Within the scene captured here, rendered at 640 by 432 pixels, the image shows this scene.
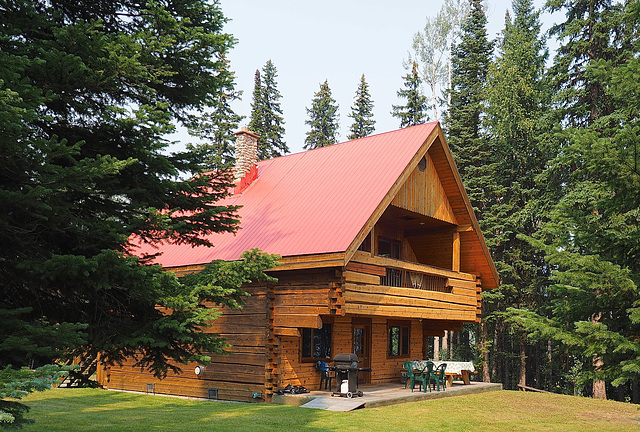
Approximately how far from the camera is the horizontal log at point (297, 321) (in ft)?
45.8

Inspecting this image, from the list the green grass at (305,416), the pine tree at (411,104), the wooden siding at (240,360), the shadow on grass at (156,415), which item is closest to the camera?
the shadow on grass at (156,415)

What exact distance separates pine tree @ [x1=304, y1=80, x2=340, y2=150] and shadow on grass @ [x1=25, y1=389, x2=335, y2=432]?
33.1 meters

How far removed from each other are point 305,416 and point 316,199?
20.8ft

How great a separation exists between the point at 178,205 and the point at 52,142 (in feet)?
8.74

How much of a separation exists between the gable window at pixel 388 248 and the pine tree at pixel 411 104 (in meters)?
A: 21.2

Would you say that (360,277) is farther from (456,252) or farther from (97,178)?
(97,178)

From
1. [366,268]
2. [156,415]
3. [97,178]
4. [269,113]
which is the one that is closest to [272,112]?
[269,113]

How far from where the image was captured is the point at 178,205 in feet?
28.8

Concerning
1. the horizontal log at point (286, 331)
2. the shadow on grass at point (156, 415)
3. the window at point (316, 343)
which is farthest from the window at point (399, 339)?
the shadow on grass at point (156, 415)

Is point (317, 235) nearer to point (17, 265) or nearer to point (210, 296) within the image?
point (210, 296)

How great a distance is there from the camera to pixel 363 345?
60.3ft

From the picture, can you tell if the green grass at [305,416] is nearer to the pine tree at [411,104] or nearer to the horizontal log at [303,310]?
the horizontal log at [303,310]

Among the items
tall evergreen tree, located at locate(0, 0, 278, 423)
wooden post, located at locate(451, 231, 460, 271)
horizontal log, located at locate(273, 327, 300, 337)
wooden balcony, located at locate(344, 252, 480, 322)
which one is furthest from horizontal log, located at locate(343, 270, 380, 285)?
tall evergreen tree, located at locate(0, 0, 278, 423)

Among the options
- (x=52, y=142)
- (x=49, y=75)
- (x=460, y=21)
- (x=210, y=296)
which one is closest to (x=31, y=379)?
(x=52, y=142)
